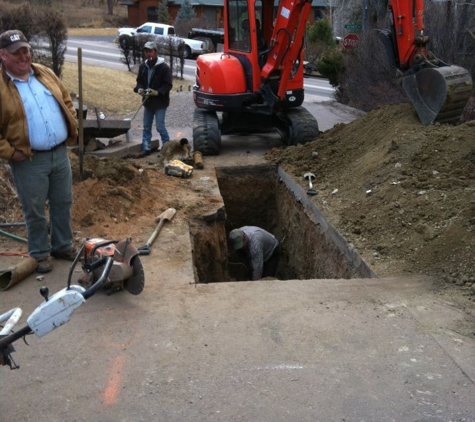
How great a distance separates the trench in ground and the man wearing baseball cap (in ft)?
5.26

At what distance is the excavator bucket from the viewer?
7922 mm

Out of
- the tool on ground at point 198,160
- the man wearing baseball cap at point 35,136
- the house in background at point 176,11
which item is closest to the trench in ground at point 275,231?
the tool on ground at point 198,160

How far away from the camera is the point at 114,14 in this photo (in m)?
61.4

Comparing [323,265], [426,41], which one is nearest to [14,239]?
[323,265]

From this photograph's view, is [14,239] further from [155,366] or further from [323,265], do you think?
[323,265]

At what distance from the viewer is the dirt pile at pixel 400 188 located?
5.75 metres

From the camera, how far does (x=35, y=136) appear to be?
5.10 m

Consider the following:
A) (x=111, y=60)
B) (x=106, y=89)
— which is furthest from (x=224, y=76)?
(x=111, y=60)

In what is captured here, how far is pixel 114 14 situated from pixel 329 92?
148 feet

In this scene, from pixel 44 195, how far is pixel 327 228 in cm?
352

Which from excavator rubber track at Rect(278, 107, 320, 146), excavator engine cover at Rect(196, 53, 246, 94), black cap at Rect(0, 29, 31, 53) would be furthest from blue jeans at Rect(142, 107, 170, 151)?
black cap at Rect(0, 29, 31, 53)

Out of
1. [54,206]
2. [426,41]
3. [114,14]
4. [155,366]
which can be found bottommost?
[155,366]

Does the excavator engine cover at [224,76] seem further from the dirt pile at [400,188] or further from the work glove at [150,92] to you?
the dirt pile at [400,188]

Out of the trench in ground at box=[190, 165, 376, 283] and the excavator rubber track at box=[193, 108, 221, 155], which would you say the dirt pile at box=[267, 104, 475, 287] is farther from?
the excavator rubber track at box=[193, 108, 221, 155]
